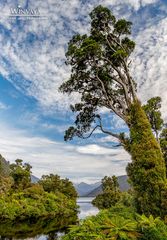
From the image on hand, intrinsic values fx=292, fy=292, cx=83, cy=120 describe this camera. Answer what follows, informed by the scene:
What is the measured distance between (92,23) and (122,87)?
14.1 ft

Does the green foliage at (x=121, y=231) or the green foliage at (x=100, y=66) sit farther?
the green foliage at (x=100, y=66)

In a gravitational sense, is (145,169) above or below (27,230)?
above

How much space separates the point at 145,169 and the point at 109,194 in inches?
1546

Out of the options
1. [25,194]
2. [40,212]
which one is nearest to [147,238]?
[40,212]

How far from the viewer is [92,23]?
57.3 feet

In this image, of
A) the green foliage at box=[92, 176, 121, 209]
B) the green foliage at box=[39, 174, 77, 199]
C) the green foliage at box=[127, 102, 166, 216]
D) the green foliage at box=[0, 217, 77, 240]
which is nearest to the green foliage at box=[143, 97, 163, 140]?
the green foliage at box=[127, 102, 166, 216]

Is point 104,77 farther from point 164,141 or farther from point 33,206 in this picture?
point 33,206

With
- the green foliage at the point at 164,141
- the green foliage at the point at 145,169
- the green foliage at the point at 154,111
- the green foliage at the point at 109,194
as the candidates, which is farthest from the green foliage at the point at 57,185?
the green foliage at the point at 145,169

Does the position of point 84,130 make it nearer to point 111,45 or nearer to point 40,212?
point 111,45

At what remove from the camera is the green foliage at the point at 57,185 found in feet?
174

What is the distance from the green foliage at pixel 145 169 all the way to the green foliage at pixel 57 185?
4031 cm

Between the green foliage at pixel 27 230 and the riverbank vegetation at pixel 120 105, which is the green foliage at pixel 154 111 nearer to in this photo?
the riverbank vegetation at pixel 120 105

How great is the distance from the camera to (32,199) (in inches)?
1446

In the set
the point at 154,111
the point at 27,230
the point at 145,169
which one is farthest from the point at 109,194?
the point at 145,169
